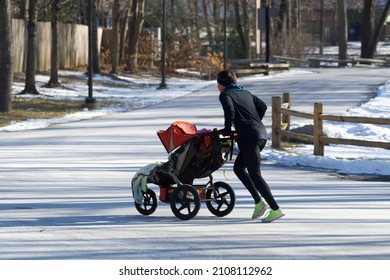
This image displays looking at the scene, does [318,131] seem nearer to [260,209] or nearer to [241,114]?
[260,209]

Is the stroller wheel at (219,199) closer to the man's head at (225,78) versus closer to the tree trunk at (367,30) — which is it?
the man's head at (225,78)

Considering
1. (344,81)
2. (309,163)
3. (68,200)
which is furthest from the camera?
(344,81)

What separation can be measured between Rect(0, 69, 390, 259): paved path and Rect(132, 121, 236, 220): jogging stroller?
8.0 inches

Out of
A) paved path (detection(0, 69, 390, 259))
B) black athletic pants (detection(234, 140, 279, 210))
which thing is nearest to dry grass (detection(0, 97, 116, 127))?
paved path (detection(0, 69, 390, 259))

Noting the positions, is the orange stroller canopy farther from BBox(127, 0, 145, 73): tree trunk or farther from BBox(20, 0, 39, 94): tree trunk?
BBox(127, 0, 145, 73): tree trunk

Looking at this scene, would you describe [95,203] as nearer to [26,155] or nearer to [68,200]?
[68,200]

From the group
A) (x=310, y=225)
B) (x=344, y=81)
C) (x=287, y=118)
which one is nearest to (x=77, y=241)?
(x=310, y=225)

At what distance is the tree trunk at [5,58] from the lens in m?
31.8

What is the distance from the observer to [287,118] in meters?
25.1

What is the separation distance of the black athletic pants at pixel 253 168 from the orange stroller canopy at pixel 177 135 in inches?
24.9

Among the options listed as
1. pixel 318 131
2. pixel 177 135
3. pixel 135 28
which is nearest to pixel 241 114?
pixel 177 135

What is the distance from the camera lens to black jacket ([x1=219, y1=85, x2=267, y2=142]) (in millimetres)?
11414

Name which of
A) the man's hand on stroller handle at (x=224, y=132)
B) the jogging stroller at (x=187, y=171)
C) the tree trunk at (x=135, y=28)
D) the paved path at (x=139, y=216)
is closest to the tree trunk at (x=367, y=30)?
the tree trunk at (x=135, y=28)

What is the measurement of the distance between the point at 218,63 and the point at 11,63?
86.1 feet
